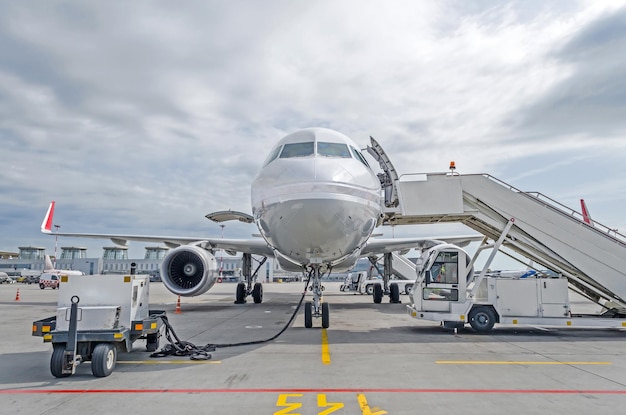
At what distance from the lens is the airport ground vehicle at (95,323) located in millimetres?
5750

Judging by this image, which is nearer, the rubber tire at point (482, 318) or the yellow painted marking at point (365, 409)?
the yellow painted marking at point (365, 409)

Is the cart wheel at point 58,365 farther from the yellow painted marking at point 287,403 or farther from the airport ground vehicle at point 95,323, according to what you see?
the yellow painted marking at point 287,403

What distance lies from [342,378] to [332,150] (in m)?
4.87

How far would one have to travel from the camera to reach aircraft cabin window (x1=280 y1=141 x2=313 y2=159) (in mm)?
8711

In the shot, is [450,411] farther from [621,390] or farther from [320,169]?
[320,169]

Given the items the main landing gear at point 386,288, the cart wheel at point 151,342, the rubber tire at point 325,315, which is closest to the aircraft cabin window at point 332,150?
the rubber tire at point 325,315

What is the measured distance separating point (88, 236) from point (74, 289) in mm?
11820

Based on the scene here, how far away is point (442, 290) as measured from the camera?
1038cm

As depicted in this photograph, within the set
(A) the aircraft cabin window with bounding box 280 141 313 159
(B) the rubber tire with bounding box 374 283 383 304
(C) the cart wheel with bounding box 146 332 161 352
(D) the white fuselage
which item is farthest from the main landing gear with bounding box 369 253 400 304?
(C) the cart wheel with bounding box 146 332 161 352

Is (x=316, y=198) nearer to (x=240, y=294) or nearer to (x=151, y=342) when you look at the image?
(x=151, y=342)

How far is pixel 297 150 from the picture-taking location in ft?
29.2

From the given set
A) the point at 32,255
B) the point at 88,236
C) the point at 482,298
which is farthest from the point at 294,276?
the point at 482,298

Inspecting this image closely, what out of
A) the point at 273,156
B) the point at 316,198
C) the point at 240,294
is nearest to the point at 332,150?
the point at 273,156

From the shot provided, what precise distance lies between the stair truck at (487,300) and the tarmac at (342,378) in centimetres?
43
